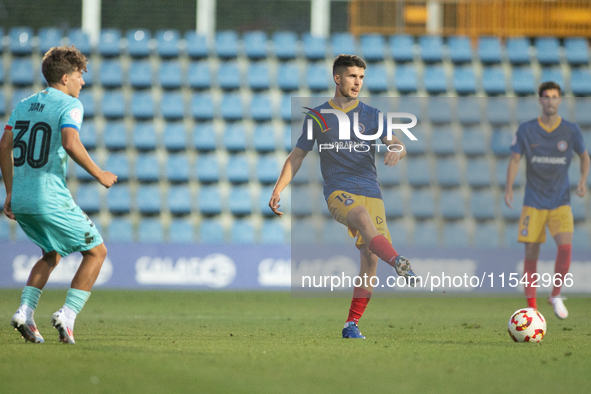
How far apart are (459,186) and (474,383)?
11314 millimetres

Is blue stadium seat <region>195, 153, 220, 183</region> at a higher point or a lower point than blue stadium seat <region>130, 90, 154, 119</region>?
lower

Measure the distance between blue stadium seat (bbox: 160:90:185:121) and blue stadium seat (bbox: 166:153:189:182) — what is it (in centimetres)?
86

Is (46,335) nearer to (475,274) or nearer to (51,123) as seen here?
(51,123)

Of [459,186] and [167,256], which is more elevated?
[459,186]

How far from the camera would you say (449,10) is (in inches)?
642

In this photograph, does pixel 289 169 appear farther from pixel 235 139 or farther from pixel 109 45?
pixel 109 45

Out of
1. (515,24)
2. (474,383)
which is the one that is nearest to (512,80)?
(515,24)

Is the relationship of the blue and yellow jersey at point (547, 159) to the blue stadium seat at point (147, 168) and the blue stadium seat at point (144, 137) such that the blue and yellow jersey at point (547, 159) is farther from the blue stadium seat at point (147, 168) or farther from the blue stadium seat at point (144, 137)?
the blue stadium seat at point (144, 137)

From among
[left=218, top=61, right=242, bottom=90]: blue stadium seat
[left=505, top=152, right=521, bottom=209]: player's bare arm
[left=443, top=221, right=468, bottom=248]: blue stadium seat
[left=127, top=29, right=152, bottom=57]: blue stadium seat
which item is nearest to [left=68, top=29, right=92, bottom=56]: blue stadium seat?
[left=127, top=29, right=152, bottom=57]: blue stadium seat

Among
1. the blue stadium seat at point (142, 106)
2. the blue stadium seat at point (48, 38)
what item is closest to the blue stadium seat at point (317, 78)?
the blue stadium seat at point (142, 106)

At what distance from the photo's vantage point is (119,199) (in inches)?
555

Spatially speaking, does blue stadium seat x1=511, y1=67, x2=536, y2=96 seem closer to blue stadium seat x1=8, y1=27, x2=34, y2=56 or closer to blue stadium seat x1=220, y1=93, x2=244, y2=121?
blue stadium seat x1=220, y1=93, x2=244, y2=121

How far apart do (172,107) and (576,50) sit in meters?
8.70

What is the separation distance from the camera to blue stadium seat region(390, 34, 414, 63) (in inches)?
615
